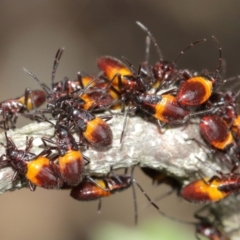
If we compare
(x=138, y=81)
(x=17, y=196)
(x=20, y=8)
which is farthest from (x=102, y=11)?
(x=138, y=81)

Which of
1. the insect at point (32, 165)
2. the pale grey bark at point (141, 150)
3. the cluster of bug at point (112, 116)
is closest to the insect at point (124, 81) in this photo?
the cluster of bug at point (112, 116)

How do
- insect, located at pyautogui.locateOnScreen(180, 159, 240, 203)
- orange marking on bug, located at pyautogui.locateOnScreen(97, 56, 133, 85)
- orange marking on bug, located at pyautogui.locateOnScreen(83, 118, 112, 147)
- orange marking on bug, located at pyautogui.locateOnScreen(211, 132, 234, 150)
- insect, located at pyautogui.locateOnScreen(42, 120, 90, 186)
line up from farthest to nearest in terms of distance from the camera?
orange marking on bug, located at pyautogui.locateOnScreen(97, 56, 133, 85) < insect, located at pyautogui.locateOnScreen(180, 159, 240, 203) < orange marking on bug, located at pyautogui.locateOnScreen(211, 132, 234, 150) < orange marking on bug, located at pyautogui.locateOnScreen(83, 118, 112, 147) < insect, located at pyautogui.locateOnScreen(42, 120, 90, 186)

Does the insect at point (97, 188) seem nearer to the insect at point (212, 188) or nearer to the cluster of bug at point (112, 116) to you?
the cluster of bug at point (112, 116)

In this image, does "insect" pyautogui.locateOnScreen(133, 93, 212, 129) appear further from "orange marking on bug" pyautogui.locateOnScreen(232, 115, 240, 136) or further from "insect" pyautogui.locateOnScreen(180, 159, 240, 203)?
"insect" pyautogui.locateOnScreen(180, 159, 240, 203)

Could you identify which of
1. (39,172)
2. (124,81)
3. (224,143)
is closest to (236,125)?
(224,143)

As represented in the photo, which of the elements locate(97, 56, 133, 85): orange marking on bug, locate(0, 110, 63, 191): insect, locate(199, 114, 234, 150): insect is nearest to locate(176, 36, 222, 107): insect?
locate(199, 114, 234, 150): insect

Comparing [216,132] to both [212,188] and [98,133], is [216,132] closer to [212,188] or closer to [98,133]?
[212,188]

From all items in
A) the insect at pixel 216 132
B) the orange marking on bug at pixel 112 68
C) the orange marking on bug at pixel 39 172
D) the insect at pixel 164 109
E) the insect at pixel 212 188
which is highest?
the orange marking on bug at pixel 112 68
